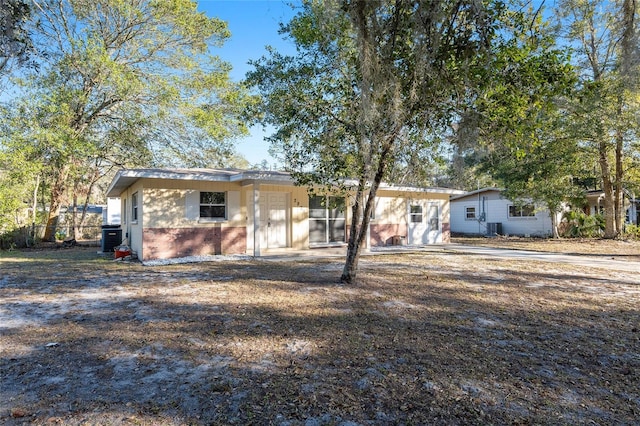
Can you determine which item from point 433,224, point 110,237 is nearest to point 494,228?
point 433,224

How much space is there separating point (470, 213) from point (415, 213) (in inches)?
403

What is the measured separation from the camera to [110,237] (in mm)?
13414

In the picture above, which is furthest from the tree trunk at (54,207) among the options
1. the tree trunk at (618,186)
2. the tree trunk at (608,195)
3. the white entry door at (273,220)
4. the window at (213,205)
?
the tree trunk at (608,195)

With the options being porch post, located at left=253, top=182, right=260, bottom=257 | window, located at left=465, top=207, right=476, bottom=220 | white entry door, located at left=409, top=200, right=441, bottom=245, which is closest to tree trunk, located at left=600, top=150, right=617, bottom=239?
window, located at left=465, top=207, right=476, bottom=220

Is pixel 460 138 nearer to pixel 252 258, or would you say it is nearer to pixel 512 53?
pixel 512 53

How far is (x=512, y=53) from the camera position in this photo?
14.6 ft

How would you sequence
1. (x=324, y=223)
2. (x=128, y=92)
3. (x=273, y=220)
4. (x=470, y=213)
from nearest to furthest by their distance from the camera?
1. (x=273, y=220)
2. (x=128, y=92)
3. (x=324, y=223)
4. (x=470, y=213)

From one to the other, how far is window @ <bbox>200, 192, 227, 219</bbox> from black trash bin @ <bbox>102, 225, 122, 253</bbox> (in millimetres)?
4716

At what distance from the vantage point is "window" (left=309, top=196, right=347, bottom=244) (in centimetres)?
1315

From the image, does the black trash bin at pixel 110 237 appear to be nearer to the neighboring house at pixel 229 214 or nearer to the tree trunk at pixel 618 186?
the neighboring house at pixel 229 214

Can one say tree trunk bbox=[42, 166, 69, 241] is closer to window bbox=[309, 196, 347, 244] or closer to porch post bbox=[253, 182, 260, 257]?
porch post bbox=[253, 182, 260, 257]

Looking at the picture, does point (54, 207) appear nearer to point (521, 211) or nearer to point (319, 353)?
point (319, 353)

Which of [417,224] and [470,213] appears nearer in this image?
[417,224]

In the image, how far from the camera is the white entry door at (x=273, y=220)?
12.2 m
